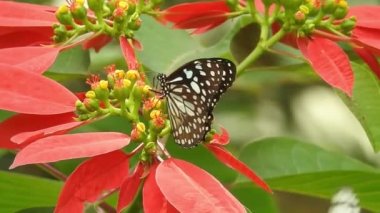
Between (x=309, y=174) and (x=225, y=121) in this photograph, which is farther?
(x=225, y=121)

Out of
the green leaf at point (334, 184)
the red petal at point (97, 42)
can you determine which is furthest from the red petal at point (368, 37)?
the red petal at point (97, 42)

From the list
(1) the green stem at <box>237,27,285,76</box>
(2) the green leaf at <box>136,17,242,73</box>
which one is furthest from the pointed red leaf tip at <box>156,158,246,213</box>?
(2) the green leaf at <box>136,17,242,73</box>

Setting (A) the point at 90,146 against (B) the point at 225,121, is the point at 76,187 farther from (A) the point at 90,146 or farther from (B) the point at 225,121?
(B) the point at 225,121

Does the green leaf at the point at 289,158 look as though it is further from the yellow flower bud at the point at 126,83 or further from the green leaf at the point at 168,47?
the yellow flower bud at the point at 126,83

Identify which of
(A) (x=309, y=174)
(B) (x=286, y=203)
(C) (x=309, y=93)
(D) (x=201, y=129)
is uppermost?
(D) (x=201, y=129)

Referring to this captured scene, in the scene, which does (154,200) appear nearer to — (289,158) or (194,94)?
(194,94)

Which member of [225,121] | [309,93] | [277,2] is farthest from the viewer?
[309,93]

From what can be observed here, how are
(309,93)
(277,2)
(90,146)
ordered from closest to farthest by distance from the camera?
(90,146) → (277,2) → (309,93)

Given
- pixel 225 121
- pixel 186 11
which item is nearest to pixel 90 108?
pixel 186 11
